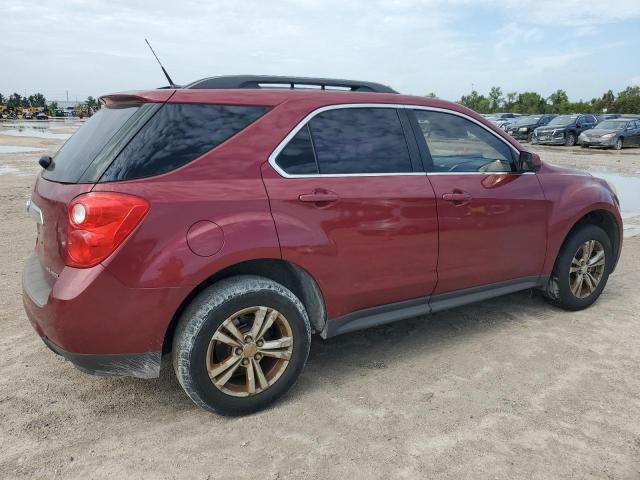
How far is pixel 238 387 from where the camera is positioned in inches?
117

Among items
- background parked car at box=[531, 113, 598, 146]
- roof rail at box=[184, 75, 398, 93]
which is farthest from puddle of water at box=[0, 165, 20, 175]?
background parked car at box=[531, 113, 598, 146]

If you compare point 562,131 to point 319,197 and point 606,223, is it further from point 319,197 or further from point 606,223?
point 319,197

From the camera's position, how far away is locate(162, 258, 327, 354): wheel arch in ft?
9.36

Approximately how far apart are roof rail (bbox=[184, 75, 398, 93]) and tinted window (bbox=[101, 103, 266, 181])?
214 mm

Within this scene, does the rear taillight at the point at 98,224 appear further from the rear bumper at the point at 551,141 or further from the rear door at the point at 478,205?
the rear bumper at the point at 551,141

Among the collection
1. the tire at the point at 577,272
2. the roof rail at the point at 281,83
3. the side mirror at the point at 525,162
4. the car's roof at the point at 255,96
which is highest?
the roof rail at the point at 281,83

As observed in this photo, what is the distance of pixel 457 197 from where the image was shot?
3572mm

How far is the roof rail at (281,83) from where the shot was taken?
3.05m

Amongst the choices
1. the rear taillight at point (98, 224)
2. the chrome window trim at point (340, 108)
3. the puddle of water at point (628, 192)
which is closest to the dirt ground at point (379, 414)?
the rear taillight at point (98, 224)

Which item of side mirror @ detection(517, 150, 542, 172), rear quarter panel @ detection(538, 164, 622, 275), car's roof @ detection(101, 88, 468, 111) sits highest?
car's roof @ detection(101, 88, 468, 111)

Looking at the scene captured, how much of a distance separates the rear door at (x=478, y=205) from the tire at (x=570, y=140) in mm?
24647

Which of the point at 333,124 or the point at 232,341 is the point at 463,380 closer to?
the point at 232,341

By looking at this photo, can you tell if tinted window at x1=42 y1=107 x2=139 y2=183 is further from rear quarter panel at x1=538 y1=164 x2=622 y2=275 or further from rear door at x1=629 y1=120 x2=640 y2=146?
rear door at x1=629 y1=120 x2=640 y2=146

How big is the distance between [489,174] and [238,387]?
226 cm
